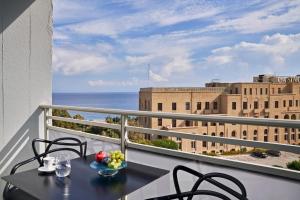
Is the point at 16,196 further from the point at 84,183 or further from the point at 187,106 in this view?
the point at 187,106

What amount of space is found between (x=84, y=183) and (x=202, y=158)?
2.94 ft

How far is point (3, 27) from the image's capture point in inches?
118

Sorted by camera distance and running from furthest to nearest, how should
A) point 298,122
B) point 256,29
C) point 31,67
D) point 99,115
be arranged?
point 256,29
point 31,67
point 99,115
point 298,122

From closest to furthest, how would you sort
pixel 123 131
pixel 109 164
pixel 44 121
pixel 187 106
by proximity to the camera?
1. pixel 109 164
2. pixel 123 131
3. pixel 44 121
4. pixel 187 106

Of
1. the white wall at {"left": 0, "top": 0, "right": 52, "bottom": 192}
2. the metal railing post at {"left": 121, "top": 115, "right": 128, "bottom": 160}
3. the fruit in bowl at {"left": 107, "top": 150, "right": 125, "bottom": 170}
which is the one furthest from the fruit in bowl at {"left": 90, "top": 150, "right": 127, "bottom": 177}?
the white wall at {"left": 0, "top": 0, "right": 52, "bottom": 192}

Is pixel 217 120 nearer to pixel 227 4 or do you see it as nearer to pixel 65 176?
pixel 65 176

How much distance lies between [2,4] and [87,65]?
72.6 feet

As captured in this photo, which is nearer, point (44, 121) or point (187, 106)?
point (44, 121)

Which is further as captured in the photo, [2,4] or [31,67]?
[31,67]

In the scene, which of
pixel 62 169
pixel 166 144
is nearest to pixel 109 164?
pixel 62 169

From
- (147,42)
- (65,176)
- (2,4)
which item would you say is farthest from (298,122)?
(147,42)

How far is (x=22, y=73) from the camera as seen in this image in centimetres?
318

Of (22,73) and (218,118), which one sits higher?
(22,73)

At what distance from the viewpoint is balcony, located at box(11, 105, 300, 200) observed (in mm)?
1715
